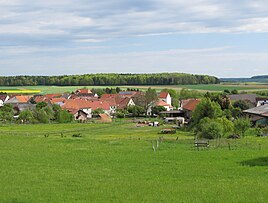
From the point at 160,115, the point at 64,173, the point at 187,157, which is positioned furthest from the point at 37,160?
the point at 160,115

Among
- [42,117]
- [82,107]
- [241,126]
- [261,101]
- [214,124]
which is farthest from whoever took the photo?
[82,107]

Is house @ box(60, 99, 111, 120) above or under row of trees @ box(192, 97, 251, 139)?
under

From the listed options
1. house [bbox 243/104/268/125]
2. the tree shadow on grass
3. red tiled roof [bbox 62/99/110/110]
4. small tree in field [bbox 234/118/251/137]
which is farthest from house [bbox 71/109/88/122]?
the tree shadow on grass

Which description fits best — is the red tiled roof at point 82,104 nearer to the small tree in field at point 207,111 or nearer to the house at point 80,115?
the house at point 80,115

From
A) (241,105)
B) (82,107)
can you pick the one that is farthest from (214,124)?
(82,107)

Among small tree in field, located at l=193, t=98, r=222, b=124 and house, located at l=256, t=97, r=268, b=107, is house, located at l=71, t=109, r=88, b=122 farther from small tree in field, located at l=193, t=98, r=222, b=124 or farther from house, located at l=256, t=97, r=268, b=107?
small tree in field, located at l=193, t=98, r=222, b=124

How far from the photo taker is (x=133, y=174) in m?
20.6

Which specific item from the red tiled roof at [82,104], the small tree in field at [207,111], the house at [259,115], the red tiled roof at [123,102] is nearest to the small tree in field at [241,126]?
the small tree in field at [207,111]

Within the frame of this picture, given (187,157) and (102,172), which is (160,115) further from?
(102,172)

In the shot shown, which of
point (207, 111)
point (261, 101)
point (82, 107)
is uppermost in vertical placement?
point (207, 111)

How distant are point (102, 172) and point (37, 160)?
583 centimetres

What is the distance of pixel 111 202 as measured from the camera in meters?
14.6

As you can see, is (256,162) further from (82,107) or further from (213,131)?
(82,107)

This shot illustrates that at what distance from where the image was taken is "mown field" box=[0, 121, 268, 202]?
15.5 m
